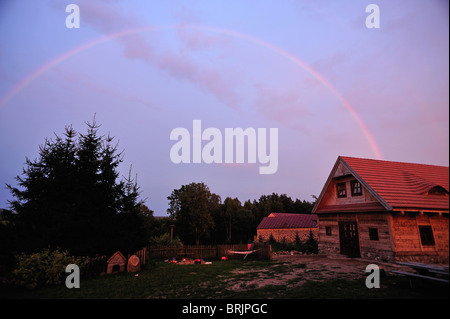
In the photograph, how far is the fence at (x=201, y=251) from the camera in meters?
20.3

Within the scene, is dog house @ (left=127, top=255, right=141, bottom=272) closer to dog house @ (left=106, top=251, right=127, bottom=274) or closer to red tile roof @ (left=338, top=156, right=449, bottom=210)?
dog house @ (left=106, top=251, right=127, bottom=274)

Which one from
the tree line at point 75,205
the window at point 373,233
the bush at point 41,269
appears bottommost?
the bush at point 41,269

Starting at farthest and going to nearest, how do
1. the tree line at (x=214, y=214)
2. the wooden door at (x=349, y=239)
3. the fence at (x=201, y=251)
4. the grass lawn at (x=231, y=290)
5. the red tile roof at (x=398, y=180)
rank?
the tree line at (x=214, y=214) → the fence at (x=201, y=251) → the wooden door at (x=349, y=239) → the red tile roof at (x=398, y=180) → the grass lawn at (x=231, y=290)

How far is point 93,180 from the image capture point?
13.1 metres

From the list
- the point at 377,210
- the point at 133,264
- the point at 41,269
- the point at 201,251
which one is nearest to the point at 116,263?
the point at 133,264

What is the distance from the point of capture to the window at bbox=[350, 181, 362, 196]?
16.4m

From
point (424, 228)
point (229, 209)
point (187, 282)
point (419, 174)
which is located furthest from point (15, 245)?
point (229, 209)

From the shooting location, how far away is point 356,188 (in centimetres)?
1675

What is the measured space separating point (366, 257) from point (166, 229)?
39.2 m

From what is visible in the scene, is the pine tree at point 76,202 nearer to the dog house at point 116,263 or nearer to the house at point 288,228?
the dog house at point 116,263

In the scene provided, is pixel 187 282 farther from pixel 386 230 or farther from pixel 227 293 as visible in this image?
pixel 386 230

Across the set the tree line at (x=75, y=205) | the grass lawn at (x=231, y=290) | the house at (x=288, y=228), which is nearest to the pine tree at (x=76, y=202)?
the tree line at (x=75, y=205)

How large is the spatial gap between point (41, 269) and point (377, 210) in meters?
18.1

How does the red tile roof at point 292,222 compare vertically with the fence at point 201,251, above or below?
above
